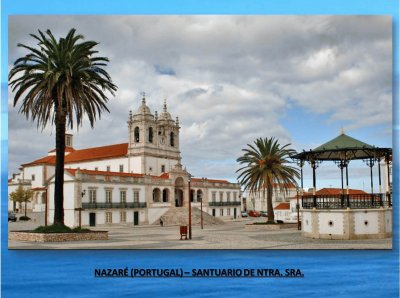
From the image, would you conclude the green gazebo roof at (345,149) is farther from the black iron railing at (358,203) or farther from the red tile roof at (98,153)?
the red tile roof at (98,153)

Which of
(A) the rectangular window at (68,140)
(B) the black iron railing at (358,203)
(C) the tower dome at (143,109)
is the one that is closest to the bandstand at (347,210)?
(B) the black iron railing at (358,203)

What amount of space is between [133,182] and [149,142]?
1573 centimetres

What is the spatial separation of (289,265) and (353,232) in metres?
10.8

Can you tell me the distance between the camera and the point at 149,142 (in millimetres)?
75562

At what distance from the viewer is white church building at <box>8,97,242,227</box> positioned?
2114 inches

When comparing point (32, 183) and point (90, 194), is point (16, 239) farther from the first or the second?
point (32, 183)

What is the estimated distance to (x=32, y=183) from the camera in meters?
82.1

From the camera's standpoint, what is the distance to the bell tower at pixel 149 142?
74.5 metres

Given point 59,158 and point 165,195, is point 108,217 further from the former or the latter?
point 59,158

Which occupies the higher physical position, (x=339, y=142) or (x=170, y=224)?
(x=339, y=142)

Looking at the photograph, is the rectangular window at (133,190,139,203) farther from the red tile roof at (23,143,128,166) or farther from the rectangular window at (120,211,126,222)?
the red tile roof at (23,143,128,166)

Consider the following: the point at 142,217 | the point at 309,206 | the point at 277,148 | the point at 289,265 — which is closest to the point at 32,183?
the point at 142,217

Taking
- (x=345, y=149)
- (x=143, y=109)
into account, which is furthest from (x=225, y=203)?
(x=345, y=149)

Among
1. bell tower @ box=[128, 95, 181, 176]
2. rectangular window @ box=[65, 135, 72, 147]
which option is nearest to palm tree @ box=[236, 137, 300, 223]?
bell tower @ box=[128, 95, 181, 176]
